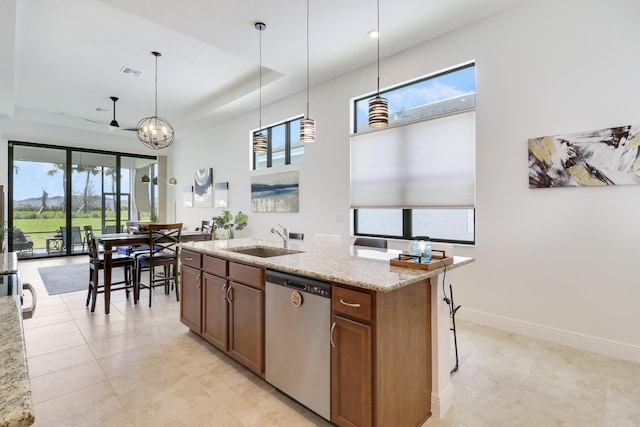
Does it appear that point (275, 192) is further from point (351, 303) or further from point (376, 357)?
point (376, 357)

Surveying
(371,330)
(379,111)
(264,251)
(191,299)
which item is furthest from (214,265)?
(379,111)

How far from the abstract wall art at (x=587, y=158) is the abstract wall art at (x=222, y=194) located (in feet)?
19.5

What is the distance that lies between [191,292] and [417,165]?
296 cm

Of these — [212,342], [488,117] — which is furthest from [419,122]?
[212,342]

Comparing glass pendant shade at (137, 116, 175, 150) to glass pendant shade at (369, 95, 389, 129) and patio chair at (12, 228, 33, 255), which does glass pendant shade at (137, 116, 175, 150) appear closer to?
glass pendant shade at (369, 95, 389, 129)

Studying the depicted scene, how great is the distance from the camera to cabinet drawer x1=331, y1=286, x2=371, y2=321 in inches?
62.0

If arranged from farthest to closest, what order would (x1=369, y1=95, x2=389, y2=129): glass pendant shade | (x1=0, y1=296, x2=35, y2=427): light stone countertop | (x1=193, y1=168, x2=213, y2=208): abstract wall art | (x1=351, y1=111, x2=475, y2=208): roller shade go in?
(x1=193, y1=168, x2=213, y2=208): abstract wall art → (x1=351, y1=111, x2=475, y2=208): roller shade → (x1=369, y1=95, x2=389, y2=129): glass pendant shade → (x1=0, y1=296, x2=35, y2=427): light stone countertop

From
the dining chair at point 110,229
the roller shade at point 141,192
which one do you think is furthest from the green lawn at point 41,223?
the roller shade at point 141,192

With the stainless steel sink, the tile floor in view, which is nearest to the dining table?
the tile floor

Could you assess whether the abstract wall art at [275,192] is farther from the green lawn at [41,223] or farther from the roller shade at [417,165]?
the green lawn at [41,223]

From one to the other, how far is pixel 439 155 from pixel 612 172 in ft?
5.07

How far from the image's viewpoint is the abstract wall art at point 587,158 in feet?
8.55

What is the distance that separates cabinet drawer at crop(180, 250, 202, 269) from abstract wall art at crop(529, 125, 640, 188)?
3.27 m

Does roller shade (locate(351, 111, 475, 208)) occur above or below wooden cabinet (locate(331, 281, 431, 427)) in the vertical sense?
above
